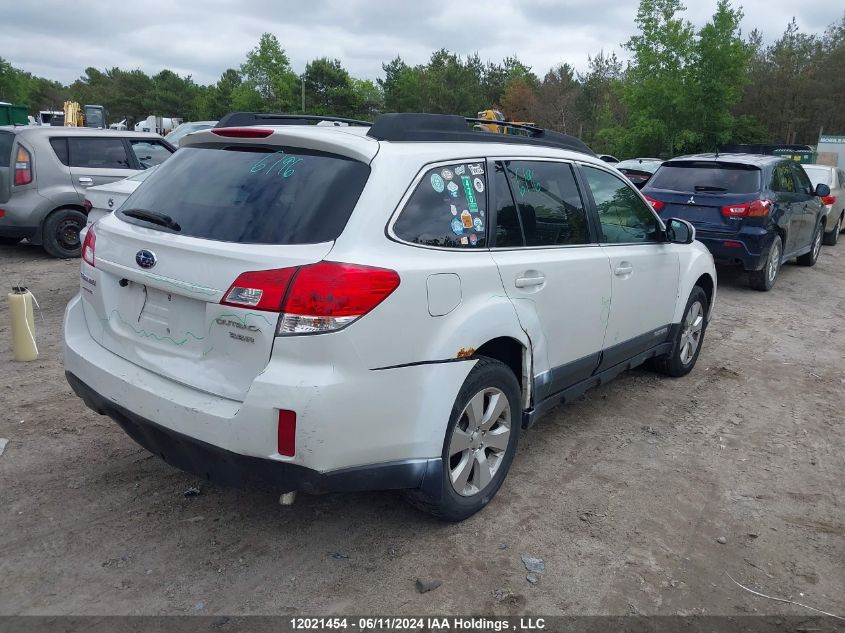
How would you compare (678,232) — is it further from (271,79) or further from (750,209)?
(271,79)

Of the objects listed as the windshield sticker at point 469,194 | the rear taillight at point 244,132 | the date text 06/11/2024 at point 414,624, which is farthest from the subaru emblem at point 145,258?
the date text 06/11/2024 at point 414,624

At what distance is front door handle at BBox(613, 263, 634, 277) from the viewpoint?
4.32m

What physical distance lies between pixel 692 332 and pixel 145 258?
14.8ft

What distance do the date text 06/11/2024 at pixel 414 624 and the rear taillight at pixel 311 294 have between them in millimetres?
1130

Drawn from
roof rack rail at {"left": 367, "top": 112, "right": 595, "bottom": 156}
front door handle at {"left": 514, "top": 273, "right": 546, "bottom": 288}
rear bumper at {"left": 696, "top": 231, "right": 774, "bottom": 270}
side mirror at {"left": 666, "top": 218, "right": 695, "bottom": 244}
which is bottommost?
rear bumper at {"left": 696, "top": 231, "right": 774, "bottom": 270}

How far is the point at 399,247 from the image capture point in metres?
2.86

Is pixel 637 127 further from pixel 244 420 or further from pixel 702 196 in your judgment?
pixel 244 420

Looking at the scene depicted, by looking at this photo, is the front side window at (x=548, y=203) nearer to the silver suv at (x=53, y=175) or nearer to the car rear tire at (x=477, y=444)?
the car rear tire at (x=477, y=444)

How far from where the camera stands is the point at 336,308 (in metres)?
2.59

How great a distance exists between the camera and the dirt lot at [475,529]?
2.86 m

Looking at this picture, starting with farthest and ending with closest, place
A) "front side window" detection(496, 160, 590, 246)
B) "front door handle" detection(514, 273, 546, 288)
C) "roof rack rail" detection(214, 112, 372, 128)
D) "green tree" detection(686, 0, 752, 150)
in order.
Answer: "green tree" detection(686, 0, 752, 150), "roof rack rail" detection(214, 112, 372, 128), "front side window" detection(496, 160, 590, 246), "front door handle" detection(514, 273, 546, 288)

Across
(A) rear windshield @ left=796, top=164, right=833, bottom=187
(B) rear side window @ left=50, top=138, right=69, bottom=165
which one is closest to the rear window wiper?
(B) rear side window @ left=50, top=138, right=69, bottom=165

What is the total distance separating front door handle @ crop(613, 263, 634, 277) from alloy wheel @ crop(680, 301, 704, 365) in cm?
135

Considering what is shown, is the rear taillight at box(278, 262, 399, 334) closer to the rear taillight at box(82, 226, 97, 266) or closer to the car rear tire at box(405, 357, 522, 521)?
the car rear tire at box(405, 357, 522, 521)
